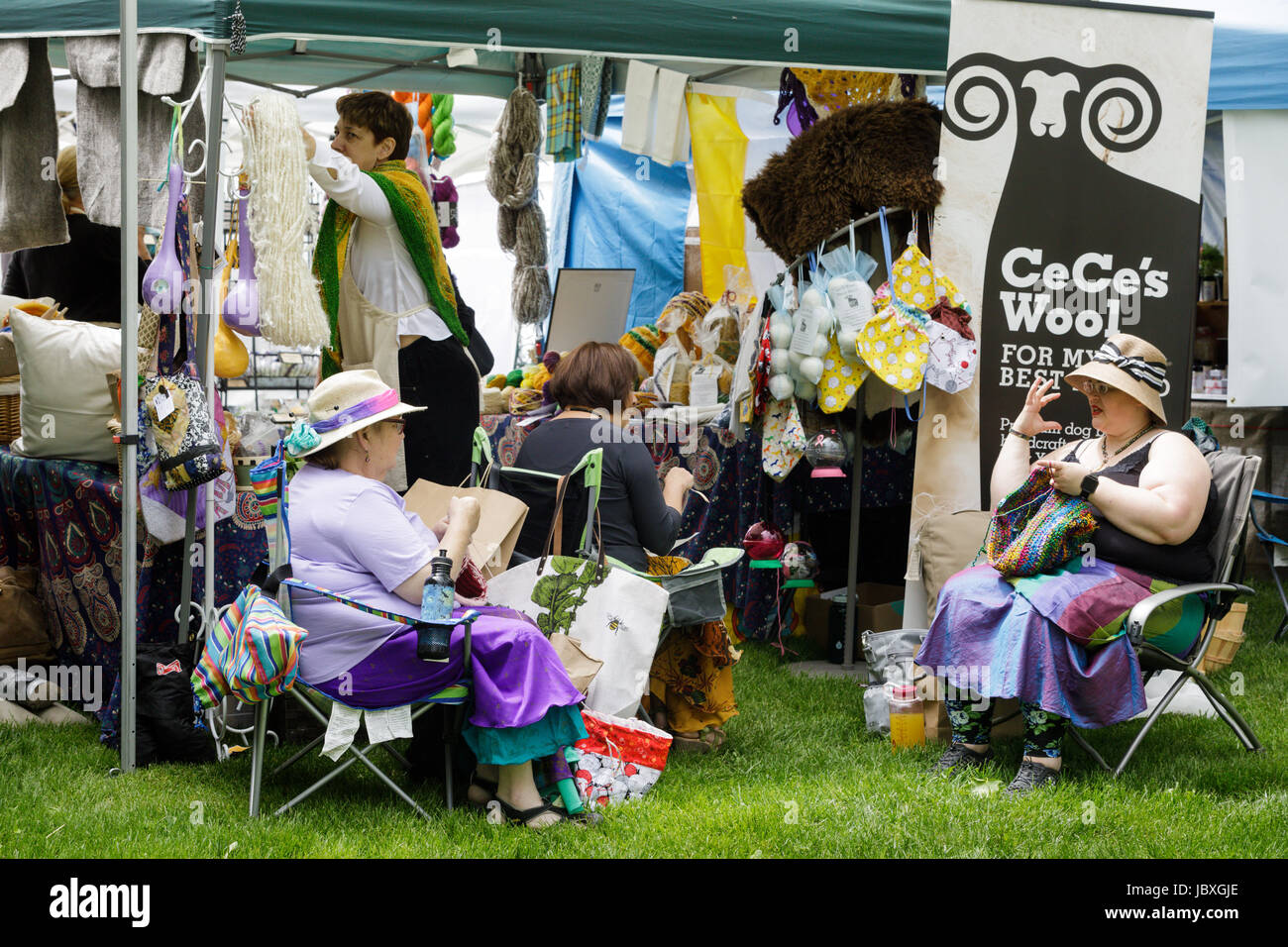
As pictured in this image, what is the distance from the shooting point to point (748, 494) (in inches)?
230

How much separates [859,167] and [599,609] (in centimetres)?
218

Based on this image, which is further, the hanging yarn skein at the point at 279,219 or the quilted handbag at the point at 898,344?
the quilted handbag at the point at 898,344

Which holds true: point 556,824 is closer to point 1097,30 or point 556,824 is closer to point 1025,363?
point 1025,363

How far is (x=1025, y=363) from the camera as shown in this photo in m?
4.94

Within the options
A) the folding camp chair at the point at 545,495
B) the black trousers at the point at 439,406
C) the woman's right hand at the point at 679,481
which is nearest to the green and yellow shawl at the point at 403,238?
the black trousers at the point at 439,406

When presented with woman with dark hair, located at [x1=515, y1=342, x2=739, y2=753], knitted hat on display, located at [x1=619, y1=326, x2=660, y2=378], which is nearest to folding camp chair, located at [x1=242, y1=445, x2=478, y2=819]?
woman with dark hair, located at [x1=515, y1=342, x2=739, y2=753]

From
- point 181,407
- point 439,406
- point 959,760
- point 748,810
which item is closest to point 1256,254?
point 959,760

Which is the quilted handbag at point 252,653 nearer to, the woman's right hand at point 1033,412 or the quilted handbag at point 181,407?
the quilted handbag at point 181,407

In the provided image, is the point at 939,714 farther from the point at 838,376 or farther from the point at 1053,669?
the point at 838,376

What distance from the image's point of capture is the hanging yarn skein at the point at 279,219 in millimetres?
Answer: 3820

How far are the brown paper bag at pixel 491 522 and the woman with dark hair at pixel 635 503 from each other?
330mm

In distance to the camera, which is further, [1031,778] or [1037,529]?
[1037,529]

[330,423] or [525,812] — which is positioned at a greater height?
[330,423]

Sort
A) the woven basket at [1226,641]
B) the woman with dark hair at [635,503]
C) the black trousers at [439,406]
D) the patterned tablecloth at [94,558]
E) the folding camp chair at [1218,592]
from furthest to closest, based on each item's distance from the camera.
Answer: the woven basket at [1226,641] < the black trousers at [439,406] < the patterned tablecloth at [94,558] < the woman with dark hair at [635,503] < the folding camp chair at [1218,592]
